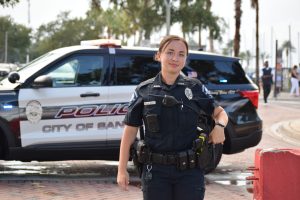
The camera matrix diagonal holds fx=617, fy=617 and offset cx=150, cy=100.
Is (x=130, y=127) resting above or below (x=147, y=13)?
below

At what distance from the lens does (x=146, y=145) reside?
379 centimetres

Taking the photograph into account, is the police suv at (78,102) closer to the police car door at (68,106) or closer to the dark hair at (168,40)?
the police car door at (68,106)

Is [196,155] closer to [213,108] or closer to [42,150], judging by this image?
[213,108]

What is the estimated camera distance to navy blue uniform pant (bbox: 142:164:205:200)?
12.2 ft

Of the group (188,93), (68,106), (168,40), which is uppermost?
(168,40)

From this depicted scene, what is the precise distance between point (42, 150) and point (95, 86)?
1031 millimetres

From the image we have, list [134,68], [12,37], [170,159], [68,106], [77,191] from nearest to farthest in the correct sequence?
[170,159] → [77,191] → [68,106] → [134,68] → [12,37]

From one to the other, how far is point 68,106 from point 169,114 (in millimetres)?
3997

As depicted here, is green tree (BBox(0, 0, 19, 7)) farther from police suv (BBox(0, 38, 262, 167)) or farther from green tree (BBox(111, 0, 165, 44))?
green tree (BBox(111, 0, 165, 44))

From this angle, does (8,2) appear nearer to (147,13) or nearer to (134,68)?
(134,68)

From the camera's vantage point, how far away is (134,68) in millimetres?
8070

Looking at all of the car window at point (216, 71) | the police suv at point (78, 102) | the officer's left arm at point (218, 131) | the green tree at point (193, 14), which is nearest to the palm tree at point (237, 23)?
the green tree at point (193, 14)

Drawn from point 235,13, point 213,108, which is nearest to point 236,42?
point 235,13

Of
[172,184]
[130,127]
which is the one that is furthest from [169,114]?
[172,184]
